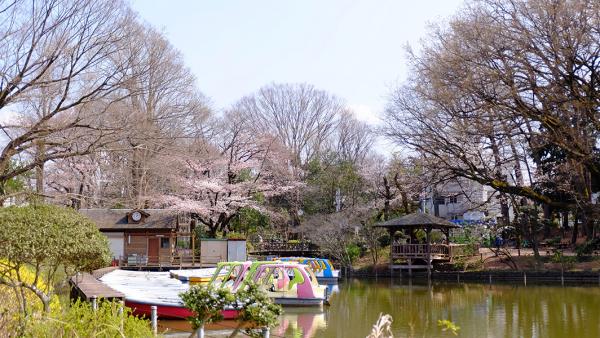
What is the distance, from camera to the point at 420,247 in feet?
103

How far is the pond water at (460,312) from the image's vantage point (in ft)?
48.8

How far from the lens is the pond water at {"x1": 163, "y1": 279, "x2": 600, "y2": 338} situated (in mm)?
14875

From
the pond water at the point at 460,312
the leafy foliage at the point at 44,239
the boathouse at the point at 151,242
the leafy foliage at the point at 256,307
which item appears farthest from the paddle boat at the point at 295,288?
the boathouse at the point at 151,242

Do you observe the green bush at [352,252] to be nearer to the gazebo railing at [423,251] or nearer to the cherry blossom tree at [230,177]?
the gazebo railing at [423,251]

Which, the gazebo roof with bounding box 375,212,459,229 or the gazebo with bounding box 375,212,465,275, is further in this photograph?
the gazebo with bounding box 375,212,465,275

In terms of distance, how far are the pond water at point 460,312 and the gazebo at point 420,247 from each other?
3.52 meters

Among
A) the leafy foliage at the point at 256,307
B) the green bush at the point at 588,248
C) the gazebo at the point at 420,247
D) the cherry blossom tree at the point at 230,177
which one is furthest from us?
the cherry blossom tree at the point at 230,177

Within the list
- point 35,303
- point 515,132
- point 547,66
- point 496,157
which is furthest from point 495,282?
point 35,303

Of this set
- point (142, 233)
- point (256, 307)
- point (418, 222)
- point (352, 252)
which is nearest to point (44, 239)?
point (256, 307)

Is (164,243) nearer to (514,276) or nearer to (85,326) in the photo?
(514,276)

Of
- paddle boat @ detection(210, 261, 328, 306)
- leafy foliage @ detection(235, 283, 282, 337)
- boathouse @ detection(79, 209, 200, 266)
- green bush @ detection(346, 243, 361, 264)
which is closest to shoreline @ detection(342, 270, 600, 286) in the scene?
green bush @ detection(346, 243, 361, 264)

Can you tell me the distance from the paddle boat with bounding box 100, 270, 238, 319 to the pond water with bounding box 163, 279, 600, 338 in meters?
0.46

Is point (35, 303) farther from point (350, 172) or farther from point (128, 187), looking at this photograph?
point (350, 172)

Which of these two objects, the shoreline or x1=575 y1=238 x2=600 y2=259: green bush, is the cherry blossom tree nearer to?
the shoreline
